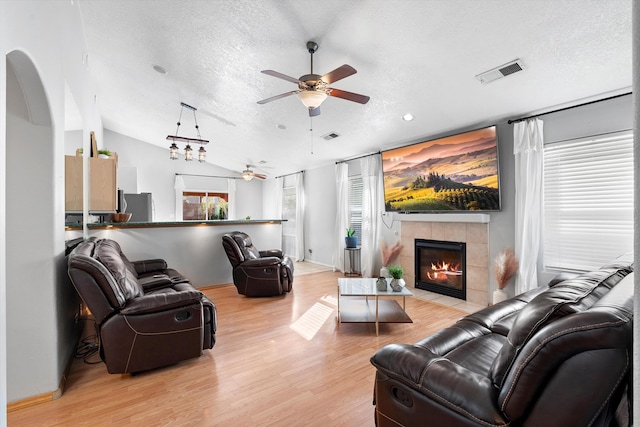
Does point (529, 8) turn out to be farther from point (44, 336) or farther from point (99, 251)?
point (44, 336)

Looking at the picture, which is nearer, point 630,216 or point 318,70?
point 630,216

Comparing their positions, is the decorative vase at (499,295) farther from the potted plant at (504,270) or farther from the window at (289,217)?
the window at (289,217)

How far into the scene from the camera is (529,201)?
355 cm

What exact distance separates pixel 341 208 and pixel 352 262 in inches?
Result: 47.3

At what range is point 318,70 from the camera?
3.46 m

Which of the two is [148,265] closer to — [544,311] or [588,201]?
[544,311]

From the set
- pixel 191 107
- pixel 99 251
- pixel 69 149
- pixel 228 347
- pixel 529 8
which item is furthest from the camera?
pixel 191 107

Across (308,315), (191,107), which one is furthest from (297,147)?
(308,315)

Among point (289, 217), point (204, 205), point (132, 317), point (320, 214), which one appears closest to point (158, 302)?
point (132, 317)

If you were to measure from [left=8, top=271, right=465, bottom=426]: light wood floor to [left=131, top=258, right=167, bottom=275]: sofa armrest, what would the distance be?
1.38m

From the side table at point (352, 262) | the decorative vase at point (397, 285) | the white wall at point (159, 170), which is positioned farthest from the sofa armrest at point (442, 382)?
the white wall at point (159, 170)

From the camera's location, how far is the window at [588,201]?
300 cm

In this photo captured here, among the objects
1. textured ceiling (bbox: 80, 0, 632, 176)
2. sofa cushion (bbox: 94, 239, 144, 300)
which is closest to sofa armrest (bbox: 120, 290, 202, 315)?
sofa cushion (bbox: 94, 239, 144, 300)

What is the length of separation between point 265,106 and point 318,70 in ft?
4.34
